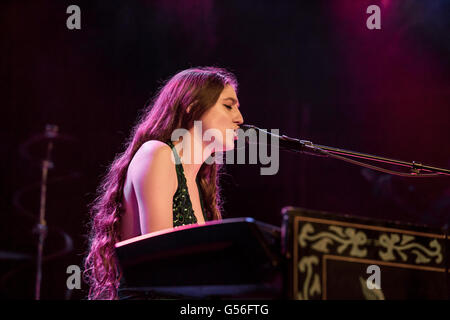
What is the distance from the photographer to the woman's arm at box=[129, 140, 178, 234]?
2.04 m

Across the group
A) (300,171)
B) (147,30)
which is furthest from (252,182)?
(147,30)

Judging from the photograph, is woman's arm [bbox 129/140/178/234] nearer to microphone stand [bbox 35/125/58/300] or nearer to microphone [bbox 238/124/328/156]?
microphone [bbox 238/124/328/156]

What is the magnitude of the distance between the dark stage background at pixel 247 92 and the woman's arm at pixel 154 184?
9.11 ft

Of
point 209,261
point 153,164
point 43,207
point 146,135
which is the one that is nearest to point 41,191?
point 43,207

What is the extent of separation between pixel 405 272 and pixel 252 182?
3.94m

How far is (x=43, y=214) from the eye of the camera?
197 inches

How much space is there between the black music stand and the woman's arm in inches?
16.8

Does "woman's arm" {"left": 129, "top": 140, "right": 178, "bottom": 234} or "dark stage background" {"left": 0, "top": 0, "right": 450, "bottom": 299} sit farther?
"dark stage background" {"left": 0, "top": 0, "right": 450, "bottom": 299}

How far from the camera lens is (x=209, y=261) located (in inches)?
58.3

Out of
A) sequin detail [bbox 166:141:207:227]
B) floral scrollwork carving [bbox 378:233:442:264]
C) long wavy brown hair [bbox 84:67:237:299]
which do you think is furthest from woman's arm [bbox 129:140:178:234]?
floral scrollwork carving [bbox 378:233:442:264]

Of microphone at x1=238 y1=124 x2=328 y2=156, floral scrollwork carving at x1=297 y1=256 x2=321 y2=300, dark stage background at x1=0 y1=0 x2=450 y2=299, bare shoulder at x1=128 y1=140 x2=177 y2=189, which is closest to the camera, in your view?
floral scrollwork carving at x1=297 y1=256 x2=321 y2=300

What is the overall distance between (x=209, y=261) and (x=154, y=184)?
71 centimetres

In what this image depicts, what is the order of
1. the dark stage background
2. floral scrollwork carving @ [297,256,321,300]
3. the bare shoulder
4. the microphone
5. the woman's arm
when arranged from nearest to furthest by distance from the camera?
floral scrollwork carving @ [297,256,321,300]
the woman's arm
the bare shoulder
the microphone
the dark stage background
